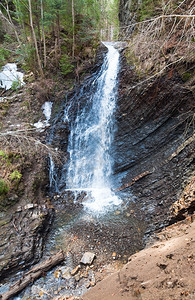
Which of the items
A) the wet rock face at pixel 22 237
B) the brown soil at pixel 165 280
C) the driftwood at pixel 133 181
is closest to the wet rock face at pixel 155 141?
the driftwood at pixel 133 181

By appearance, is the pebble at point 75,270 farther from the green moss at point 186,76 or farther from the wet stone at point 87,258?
the green moss at point 186,76

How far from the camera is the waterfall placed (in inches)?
306

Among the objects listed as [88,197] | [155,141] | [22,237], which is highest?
[155,141]

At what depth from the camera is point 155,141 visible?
6777 mm

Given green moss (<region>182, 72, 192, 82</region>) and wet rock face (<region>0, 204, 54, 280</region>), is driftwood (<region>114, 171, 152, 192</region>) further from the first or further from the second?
green moss (<region>182, 72, 192, 82</region>)

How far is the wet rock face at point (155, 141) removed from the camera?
5469mm

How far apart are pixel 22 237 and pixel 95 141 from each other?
5224 millimetres

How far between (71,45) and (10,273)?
40.4 ft

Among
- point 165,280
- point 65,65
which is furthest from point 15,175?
point 65,65

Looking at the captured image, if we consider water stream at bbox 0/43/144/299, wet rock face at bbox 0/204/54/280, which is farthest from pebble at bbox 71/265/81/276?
wet rock face at bbox 0/204/54/280

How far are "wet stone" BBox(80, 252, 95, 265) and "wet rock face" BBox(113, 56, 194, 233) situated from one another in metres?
2.11

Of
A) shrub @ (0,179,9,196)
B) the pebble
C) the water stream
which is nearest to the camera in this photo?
the pebble

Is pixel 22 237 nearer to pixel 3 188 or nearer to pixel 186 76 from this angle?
pixel 3 188

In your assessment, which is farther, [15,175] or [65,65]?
[65,65]
